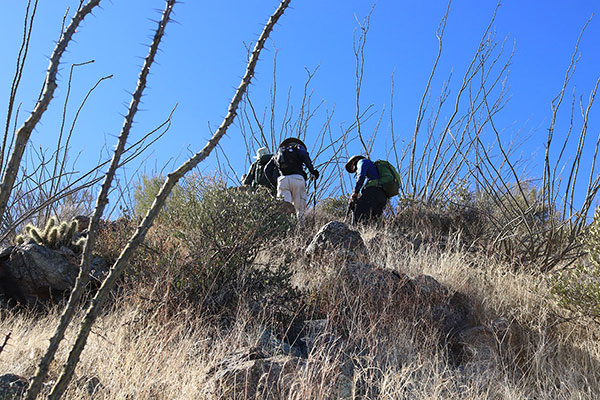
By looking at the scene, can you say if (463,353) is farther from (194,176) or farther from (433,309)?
(194,176)

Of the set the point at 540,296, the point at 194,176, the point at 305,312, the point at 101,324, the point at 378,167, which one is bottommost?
the point at 101,324

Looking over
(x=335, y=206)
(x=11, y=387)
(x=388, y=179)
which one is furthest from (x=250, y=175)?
(x=11, y=387)

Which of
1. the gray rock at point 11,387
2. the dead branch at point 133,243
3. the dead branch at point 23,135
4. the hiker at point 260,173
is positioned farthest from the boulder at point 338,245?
the dead branch at point 23,135

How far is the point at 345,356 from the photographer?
12.6 ft

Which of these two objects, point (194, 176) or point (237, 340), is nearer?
point (237, 340)

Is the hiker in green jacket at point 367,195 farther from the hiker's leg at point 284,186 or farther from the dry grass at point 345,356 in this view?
the dry grass at point 345,356

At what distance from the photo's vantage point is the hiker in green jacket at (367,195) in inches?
366

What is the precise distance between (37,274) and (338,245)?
313 cm

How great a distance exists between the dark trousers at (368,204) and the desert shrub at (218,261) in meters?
3.95

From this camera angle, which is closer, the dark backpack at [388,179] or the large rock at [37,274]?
the large rock at [37,274]

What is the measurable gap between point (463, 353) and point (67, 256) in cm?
401

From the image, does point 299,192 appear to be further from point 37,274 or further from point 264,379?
point 264,379

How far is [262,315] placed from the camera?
14.2 ft

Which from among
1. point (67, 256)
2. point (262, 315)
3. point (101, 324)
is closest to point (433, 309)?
point (262, 315)
